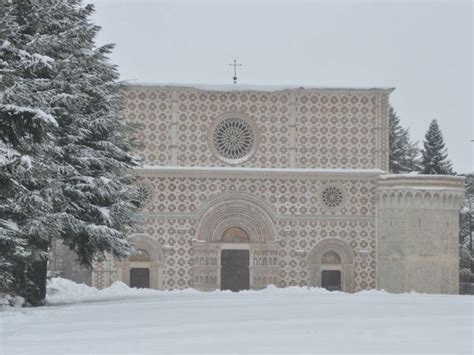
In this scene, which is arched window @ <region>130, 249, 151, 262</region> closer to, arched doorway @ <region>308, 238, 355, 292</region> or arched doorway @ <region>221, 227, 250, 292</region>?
arched doorway @ <region>221, 227, 250, 292</region>

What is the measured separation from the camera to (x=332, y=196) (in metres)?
35.8

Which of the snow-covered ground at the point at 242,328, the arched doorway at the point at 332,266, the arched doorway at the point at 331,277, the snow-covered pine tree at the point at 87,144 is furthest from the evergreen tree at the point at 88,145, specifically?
the arched doorway at the point at 331,277

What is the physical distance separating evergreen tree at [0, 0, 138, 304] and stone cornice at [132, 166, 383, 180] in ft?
40.3

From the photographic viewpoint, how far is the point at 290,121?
1439 inches

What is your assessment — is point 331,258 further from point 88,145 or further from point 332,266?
point 88,145

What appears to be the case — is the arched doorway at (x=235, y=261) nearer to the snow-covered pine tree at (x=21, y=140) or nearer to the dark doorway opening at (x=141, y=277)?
the dark doorway opening at (x=141, y=277)

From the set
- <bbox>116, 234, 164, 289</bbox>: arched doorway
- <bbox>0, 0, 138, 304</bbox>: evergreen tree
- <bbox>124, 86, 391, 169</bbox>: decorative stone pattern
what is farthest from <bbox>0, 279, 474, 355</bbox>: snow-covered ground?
<bbox>124, 86, 391, 169</bbox>: decorative stone pattern

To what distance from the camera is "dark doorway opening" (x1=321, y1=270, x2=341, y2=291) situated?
35625 millimetres

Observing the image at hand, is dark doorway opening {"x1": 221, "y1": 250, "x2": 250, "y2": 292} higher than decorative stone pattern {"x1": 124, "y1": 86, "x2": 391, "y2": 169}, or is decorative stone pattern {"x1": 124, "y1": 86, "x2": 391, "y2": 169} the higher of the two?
decorative stone pattern {"x1": 124, "y1": 86, "x2": 391, "y2": 169}

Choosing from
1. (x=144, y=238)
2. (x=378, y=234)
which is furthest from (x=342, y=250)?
(x=144, y=238)

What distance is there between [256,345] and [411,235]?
24.4 m

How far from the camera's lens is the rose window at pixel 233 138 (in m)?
36.3

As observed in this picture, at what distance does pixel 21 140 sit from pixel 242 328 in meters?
5.74

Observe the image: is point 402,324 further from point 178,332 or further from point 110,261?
point 110,261
